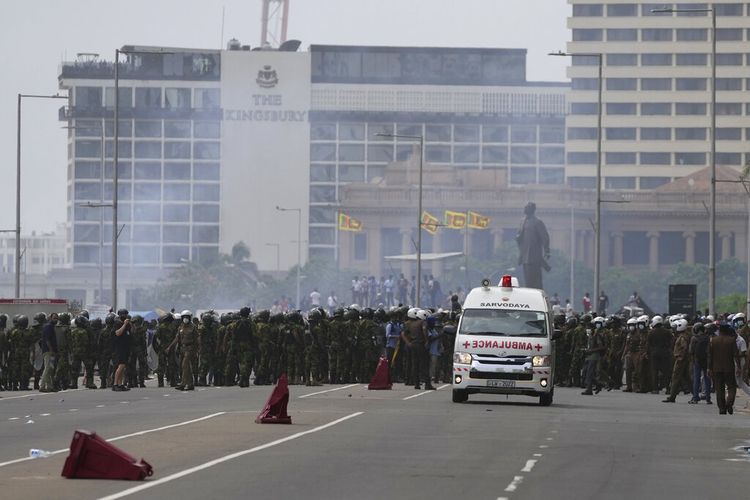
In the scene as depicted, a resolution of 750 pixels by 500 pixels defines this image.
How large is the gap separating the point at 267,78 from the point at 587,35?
113 feet

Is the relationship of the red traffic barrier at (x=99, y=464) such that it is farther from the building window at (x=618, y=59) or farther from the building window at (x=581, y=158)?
the building window at (x=581, y=158)

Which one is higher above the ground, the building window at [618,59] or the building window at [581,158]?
the building window at [618,59]

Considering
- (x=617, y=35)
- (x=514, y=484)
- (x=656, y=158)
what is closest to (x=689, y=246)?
(x=656, y=158)

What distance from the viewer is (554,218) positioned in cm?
14188

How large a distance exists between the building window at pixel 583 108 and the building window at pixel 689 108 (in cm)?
729

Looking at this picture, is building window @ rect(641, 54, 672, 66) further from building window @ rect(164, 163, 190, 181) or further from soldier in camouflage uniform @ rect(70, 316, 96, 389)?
soldier in camouflage uniform @ rect(70, 316, 96, 389)

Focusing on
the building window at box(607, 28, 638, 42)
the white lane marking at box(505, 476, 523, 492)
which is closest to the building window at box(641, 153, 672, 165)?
the building window at box(607, 28, 638, 42)

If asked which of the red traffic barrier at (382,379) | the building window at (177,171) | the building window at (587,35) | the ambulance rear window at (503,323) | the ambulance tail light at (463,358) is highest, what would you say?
the building window at (587,35)

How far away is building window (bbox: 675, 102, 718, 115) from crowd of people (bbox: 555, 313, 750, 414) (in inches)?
4928

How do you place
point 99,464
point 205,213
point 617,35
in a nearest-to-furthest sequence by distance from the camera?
point 99,464 → point 617,35 → point 205,213

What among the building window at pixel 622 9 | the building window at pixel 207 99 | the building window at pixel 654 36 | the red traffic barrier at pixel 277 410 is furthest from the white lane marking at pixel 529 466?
the building window at pixel 207 99

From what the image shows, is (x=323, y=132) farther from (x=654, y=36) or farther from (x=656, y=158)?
(x=654, y=36)

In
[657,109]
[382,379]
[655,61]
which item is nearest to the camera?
[382,379]

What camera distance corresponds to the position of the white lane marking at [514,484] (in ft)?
57.8
